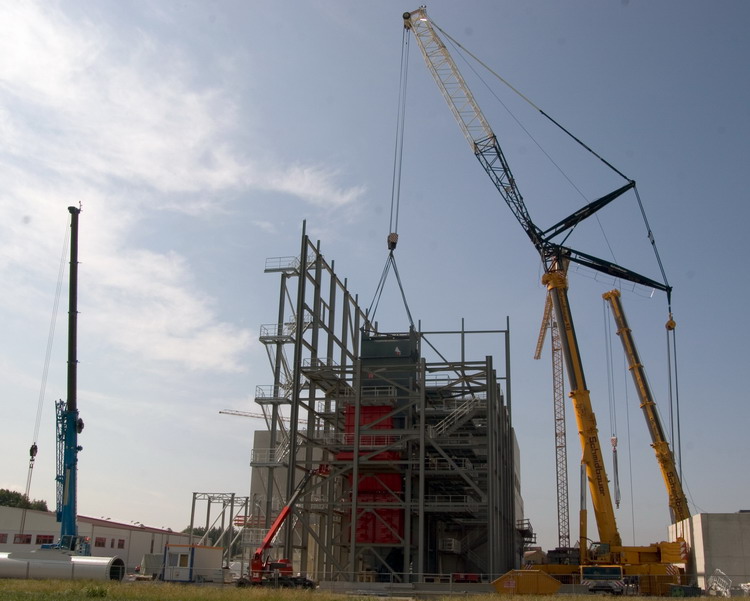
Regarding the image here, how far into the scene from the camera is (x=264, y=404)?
48.7m

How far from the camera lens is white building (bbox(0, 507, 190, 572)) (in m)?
67.2

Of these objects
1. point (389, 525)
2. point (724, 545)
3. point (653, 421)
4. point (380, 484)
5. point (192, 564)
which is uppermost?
point (653, 421)

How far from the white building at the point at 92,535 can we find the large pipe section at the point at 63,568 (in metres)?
26.0

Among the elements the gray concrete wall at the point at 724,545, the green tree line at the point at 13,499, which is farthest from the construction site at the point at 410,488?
the green tree line at the point at 13,499

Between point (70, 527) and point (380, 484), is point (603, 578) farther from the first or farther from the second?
point (70, 527)

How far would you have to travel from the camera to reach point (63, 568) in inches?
1361

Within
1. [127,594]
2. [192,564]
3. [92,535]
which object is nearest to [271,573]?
[192,564]

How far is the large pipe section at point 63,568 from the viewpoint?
34281 mm

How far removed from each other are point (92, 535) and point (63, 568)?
132 feet

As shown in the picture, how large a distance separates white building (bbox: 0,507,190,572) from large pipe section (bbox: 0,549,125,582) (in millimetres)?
26041

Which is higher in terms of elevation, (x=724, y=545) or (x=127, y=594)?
(x=724, y=545)

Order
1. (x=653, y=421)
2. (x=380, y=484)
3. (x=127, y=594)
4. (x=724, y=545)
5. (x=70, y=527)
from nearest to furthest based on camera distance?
(x=127, y=594)
(x=724, y=545)
(x=70, y=527)
(x=380, y=484)
(x=653, y=421)

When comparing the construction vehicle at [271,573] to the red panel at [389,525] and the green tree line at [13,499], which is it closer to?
the red panel at [389,525]

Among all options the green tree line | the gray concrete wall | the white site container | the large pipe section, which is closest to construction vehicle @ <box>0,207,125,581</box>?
the large pipe section
